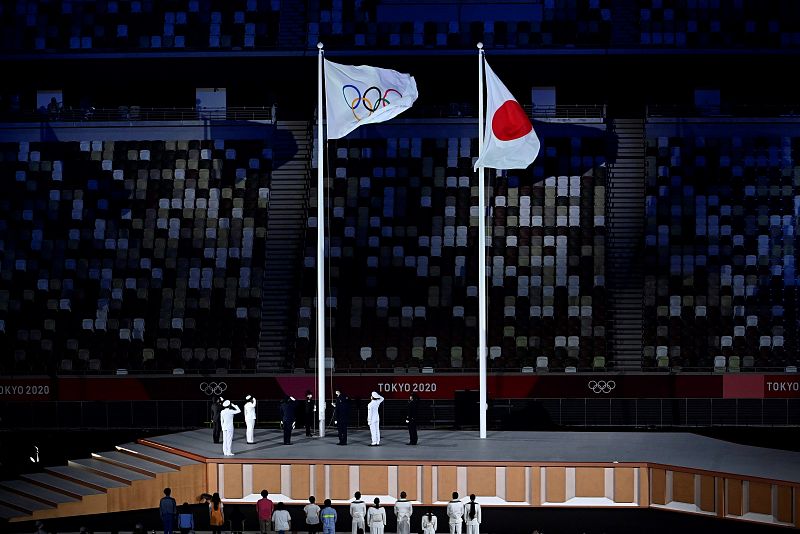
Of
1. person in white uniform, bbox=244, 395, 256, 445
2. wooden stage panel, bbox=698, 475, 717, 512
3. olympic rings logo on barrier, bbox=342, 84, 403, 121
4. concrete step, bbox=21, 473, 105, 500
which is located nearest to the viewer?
wooden stage panel, bbox=698, 475, 717, 512

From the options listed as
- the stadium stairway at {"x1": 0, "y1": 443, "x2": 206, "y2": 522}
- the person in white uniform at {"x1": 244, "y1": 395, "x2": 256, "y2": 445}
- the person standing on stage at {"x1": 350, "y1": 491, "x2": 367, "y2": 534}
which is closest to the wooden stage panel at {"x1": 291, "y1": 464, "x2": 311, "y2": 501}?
the stadium stairway at {"x1": 0, "y1": 443, "x2": 206, "y2": 522}

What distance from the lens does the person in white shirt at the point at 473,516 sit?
3072cm

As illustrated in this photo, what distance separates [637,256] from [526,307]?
14.8ft

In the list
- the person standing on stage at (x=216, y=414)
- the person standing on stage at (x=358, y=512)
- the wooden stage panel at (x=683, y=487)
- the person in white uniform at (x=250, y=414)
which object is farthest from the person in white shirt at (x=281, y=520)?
the wooden stage panel at (x=683, y=487)

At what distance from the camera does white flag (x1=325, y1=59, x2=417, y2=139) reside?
38.7m

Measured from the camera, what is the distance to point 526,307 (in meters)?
48.5

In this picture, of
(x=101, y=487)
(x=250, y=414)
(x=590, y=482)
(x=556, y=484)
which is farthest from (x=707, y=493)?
(x=101, y=487)

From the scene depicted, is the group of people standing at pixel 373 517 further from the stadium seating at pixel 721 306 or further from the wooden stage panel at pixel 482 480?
the stadium seating at pixel 721 306

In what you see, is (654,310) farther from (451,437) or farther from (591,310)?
(451,437)

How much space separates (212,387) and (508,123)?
43.4ft

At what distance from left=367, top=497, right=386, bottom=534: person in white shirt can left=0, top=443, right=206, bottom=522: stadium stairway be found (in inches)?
232

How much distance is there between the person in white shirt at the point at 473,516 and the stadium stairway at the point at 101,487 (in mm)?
7488

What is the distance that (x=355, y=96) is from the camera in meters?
38.8

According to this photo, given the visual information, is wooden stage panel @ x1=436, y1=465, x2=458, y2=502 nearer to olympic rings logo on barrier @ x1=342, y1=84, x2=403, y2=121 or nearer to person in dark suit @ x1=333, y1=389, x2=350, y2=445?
person in dark suit @ x1=333, y1=389, x2=350, y2=445
